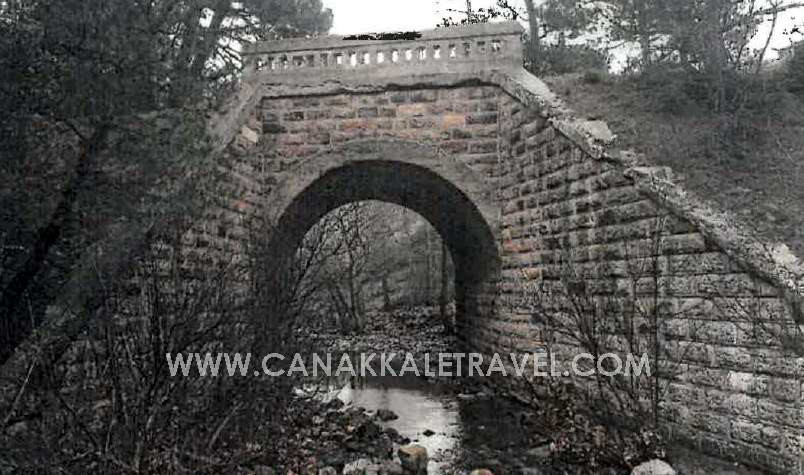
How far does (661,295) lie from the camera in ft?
21.6

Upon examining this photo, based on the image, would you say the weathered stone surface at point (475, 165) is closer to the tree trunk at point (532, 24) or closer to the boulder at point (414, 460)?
the boulder at point (414, 460)

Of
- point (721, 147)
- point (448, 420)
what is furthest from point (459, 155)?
point (448, 420)

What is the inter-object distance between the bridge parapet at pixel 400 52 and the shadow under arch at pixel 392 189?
126 centimetres

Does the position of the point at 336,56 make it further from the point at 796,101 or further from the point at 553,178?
the point at 796,101

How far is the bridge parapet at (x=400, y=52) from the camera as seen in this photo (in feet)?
32.9

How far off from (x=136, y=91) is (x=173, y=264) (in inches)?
58.5

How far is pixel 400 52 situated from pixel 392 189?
2842 mm

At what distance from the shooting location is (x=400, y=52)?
33.2 feet

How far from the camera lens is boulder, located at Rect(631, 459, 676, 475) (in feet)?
17.5

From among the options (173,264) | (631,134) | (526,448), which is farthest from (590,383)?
(173,264)

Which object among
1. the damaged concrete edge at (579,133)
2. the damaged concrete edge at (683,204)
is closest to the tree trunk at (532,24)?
the damaged concrete edge at (579,133)

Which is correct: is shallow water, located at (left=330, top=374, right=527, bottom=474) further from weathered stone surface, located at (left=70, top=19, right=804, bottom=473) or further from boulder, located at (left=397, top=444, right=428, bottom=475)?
weathered stone surface, located at (left=70, top=19, right=804, bottom=473)

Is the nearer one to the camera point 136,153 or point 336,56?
point 136,153

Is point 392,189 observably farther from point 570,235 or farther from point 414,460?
point 414,460
